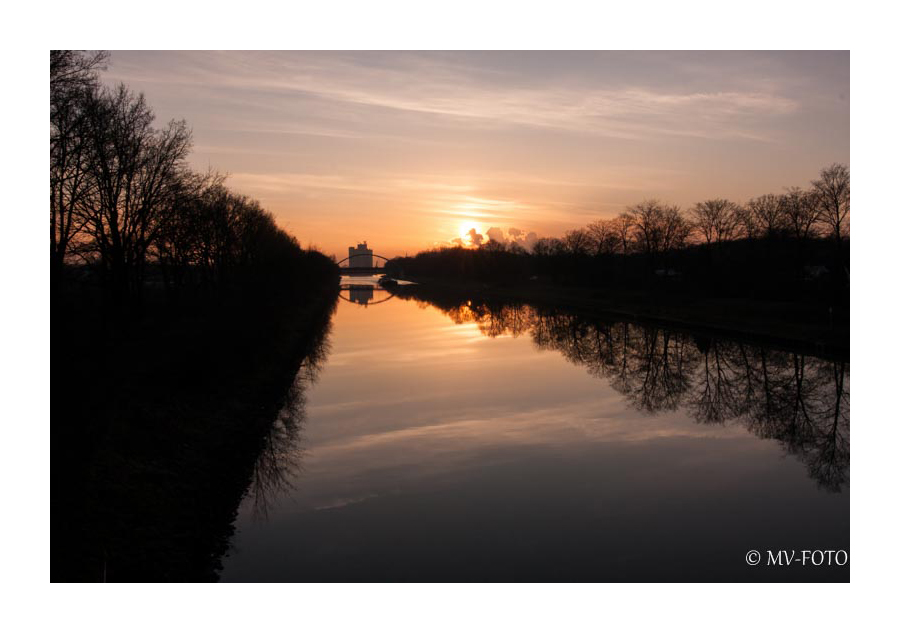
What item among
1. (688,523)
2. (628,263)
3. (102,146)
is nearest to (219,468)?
(688,523)

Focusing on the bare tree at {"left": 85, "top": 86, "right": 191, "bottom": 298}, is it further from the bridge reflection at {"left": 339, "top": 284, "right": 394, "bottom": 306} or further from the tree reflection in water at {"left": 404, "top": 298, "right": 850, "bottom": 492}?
the bridge reflection at {"left": 339, "top": 284, "right": 394, "bottom": 306}

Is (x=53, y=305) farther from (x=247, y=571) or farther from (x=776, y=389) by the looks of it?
(x=776, y=389)

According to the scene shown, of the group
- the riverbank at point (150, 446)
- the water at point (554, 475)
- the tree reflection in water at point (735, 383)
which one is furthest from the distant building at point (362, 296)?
the water at point (554, 475)

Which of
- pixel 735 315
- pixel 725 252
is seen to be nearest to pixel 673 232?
pixel 725 252

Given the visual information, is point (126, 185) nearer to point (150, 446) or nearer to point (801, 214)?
point (150, 446)

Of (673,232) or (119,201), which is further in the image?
(673,232)

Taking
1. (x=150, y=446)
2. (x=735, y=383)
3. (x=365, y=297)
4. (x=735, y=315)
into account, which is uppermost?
(x=365, y=297)

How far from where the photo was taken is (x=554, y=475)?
1353 centimetres

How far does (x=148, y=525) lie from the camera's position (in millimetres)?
10508

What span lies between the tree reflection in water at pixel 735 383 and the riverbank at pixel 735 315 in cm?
176

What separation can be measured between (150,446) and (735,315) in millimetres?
36662

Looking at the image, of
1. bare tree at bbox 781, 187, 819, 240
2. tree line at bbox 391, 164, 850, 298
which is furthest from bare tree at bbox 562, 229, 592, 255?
bare tree at bbox 781, 187, 819, 240

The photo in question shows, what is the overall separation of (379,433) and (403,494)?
5069 millimetres

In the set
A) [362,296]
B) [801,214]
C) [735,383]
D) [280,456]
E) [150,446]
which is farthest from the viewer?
[362,296]
